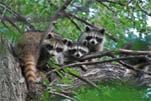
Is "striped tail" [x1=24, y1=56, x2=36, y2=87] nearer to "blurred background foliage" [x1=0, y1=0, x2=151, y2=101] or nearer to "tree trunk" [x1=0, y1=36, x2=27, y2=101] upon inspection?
"tree trunk" [x1=0, y1=36, x2=27, y2=101]

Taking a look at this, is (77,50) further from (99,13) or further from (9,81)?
(9,81)

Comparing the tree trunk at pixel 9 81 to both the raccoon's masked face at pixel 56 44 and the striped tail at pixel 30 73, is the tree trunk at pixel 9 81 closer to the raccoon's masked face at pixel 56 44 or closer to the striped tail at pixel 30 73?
the striped tail at pixel 30 73

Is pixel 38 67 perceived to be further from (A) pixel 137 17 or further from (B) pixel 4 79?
(A) pixel 137 17

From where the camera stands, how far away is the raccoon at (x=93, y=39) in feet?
24.4

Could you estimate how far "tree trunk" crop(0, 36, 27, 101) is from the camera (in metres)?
2.51

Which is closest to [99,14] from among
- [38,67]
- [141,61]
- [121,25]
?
[121,25]

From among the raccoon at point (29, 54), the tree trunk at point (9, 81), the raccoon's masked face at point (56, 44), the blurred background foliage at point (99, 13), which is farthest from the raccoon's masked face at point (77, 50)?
the tree trunk at point (9, 81)

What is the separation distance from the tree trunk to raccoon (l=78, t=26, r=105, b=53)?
15.6ft

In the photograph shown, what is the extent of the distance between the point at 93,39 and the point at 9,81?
5241 millimetres

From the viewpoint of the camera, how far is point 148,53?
2.80 m

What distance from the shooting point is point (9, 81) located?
2.55 meters

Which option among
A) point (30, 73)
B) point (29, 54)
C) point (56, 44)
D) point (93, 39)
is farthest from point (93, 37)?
point (30, 73)

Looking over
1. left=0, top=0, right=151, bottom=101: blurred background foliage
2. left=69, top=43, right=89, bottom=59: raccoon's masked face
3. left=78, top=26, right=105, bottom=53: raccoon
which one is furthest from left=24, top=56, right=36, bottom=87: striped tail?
left=78, top=26, right=105, bottom=53: raccoon

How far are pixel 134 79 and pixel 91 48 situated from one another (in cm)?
309
